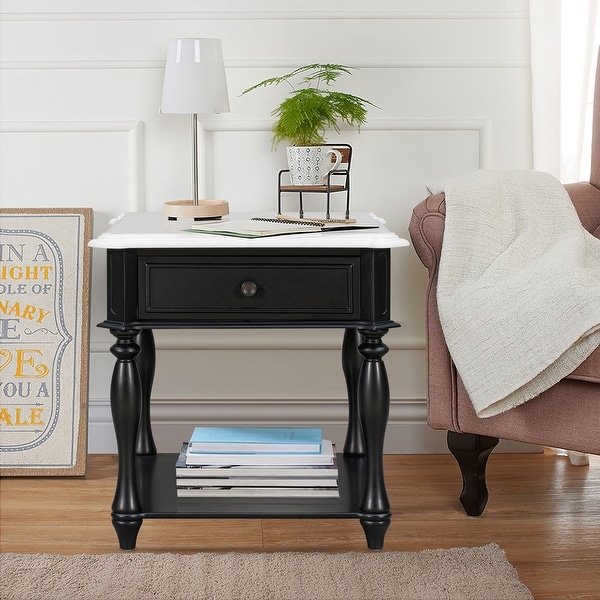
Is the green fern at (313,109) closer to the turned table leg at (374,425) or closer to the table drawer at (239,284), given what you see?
the table drawer at (239,284)

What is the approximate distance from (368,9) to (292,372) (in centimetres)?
98

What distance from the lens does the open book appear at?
1620 mm

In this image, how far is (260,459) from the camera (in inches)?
67.8

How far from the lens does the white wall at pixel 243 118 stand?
220cm

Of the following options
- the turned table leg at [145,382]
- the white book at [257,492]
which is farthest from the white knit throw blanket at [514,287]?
the turned table leg at [145,382]

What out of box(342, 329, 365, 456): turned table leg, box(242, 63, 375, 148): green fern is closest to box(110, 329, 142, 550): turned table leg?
box(342, 329, 365, 456): turned table leg

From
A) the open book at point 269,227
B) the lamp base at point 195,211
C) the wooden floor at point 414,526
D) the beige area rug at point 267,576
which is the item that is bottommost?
the wooden floor at point 414,526

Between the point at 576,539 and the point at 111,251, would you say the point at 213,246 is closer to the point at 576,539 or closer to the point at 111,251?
the point at 111,251

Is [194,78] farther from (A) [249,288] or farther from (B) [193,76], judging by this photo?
(A) [249,288]

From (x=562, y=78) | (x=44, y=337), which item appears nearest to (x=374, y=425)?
(x=44, y=337)

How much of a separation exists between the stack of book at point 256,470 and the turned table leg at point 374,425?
83 millimetres

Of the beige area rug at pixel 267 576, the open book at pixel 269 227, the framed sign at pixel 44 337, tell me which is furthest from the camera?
the framed sign at pixel 44 337

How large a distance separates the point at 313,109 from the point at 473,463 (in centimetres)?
89

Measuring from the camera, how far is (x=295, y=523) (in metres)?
1.86
